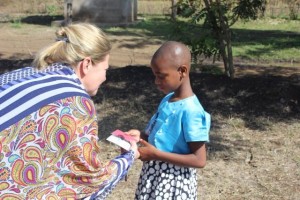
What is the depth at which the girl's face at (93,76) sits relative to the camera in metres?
2.05

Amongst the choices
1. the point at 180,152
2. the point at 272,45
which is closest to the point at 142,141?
the point at 180,152

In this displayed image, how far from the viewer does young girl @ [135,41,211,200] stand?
8.01ft

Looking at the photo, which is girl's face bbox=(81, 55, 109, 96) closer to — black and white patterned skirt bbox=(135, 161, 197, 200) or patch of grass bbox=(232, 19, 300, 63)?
black and white patterned skirt bbox=(135, 161, 197, 200)

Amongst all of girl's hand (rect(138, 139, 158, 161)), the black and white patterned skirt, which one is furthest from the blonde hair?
the black and white patterned skirt

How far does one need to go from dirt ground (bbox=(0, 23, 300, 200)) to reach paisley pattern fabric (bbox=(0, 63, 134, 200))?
216cm

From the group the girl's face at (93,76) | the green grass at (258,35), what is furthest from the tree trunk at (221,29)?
the girl's face at (93,76)

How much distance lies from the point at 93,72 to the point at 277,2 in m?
18.3

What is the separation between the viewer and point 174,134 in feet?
8.18

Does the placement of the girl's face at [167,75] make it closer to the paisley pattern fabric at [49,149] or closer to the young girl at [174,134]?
the young girl at [174,134]

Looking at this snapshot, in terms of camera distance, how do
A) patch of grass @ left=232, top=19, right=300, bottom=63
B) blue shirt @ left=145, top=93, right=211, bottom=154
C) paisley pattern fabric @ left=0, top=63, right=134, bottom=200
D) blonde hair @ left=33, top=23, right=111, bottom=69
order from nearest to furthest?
paisley pattern fabric @ left=0, top=63, right=134, bottom=200
blonde hair @ left=33, top=23, right=111, bottom=69
blue shirt @ left=145, top=93, right=211, bottom=154
patch of grass @ left=232, top=19, right=300, bottom=63

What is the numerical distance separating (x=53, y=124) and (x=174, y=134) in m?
0.77

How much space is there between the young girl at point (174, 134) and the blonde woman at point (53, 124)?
→ 465 mm

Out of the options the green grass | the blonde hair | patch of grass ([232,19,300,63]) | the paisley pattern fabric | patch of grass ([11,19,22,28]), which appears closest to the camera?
the paisley pattern fabric

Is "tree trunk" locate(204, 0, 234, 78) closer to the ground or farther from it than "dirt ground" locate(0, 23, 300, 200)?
farther from it
